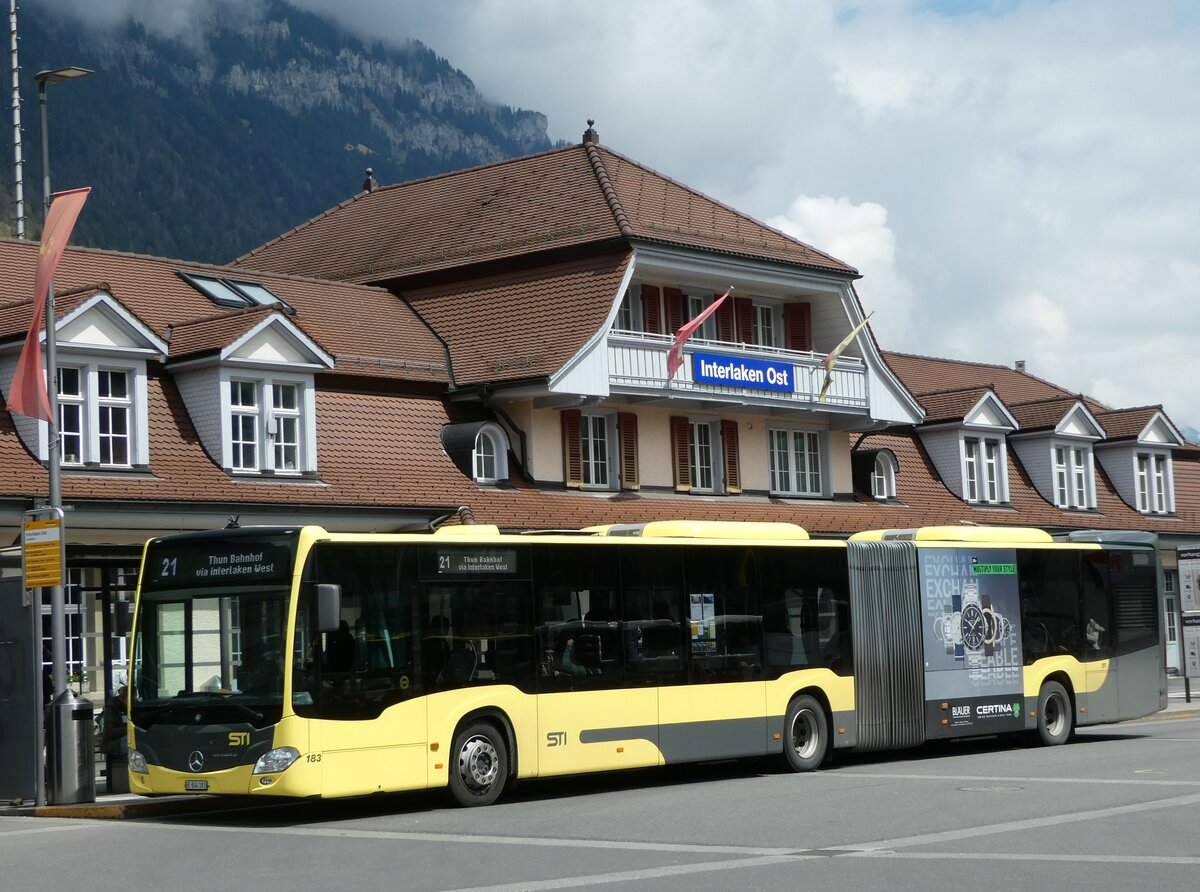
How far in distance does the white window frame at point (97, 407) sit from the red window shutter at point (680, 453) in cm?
1214

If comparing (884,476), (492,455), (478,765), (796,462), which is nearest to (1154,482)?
(884,476)

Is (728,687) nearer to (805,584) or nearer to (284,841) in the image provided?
(805,584)

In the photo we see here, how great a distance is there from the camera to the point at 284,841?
1547 centimetres

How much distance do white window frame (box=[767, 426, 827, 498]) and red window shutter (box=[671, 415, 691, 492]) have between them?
2.66 meters

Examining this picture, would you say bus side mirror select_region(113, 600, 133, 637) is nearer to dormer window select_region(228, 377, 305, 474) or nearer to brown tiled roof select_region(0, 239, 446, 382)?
brown tiled roof select_region(0, 239, 446, 382)

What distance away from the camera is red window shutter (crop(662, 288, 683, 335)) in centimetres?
3584

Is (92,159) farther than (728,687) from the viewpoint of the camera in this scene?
Yes

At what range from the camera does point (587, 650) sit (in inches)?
782

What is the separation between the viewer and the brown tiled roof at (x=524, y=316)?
33031 mm

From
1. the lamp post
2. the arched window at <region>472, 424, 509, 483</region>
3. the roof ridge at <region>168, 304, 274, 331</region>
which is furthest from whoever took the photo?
the arched window at <region>472, 424, 509, 483</region>

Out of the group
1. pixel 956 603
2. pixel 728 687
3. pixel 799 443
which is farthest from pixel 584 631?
pixel 799 443

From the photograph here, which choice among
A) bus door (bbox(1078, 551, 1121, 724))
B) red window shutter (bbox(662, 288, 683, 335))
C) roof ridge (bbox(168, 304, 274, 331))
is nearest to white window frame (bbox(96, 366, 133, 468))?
roof ridge (bbox(168, 304, 274, 331))

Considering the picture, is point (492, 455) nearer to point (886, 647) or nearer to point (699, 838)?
point (886, 647)

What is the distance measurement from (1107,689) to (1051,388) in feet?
92.5
